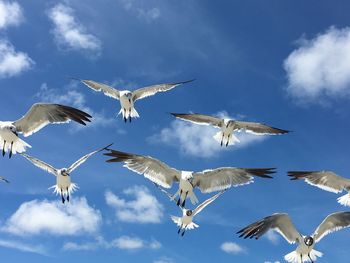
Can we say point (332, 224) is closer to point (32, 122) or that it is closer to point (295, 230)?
point (295, 230)

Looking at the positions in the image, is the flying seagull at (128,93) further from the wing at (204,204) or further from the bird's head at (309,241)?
the bird's head at (309,241)

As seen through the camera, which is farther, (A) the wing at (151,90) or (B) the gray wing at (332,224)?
(A) the wing at (151,90)

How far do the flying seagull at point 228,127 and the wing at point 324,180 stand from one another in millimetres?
1908

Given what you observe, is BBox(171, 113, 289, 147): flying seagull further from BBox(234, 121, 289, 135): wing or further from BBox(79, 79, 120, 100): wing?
BBox(79, 79, 120, 100): wing

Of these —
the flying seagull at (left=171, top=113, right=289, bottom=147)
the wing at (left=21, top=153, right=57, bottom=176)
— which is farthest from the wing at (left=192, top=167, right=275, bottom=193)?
the wing at (left=21, top=153, right=57, bottom=176)

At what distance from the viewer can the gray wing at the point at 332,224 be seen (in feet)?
76.3

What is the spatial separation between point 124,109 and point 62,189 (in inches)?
172

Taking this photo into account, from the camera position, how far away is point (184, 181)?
21.8 meters

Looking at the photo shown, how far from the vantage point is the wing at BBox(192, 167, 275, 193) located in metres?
21.6

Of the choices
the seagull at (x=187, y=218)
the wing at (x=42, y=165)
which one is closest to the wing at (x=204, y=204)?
the seagull at (x=187, y=218)

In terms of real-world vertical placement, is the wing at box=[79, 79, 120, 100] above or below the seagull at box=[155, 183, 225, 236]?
above

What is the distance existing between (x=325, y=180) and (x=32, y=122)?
38.3 feet

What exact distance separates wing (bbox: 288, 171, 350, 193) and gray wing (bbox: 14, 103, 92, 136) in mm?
8794

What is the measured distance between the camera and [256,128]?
82.8 ft
